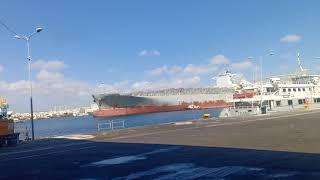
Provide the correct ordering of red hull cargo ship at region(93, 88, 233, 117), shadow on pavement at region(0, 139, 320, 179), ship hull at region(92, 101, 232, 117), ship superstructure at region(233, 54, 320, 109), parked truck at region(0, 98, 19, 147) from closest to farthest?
shadow on pavement at region(0, 139, 320, 179)
parked truck at region(0, 98, 19, 147)
ship superstructure at region(233, 54, 320, 109)
ship hull at region(92, 101, 232, 117)
red hull cargo ship at region(93, 88, 233, 117)

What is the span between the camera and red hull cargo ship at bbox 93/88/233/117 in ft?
434

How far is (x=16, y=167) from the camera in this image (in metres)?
16.7

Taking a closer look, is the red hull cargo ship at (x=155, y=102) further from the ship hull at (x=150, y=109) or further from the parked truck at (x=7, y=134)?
the parked truck at (x=7, y=134)

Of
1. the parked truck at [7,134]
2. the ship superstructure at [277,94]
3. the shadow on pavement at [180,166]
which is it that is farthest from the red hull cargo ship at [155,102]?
the shadow on pavement at [180,166]

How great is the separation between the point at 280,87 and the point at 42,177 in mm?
67706

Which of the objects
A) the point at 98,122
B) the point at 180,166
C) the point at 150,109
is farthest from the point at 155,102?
the point at 180,166

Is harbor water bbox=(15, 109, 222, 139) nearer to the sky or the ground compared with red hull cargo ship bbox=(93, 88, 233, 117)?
nearer to the ground

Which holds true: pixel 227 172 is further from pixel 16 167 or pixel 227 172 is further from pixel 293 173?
pixel 16 167

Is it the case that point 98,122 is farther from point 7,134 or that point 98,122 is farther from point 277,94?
point 7,134

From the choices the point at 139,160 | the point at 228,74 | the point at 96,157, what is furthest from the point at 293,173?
the point at 228,74

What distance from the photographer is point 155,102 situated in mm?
141125

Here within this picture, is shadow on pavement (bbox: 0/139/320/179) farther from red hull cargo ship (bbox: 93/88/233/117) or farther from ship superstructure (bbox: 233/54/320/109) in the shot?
red hull cargo ship (bbox: 93/88/233/117)

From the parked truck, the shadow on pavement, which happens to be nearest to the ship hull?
the parked truck

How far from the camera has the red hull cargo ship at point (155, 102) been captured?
13238cm
